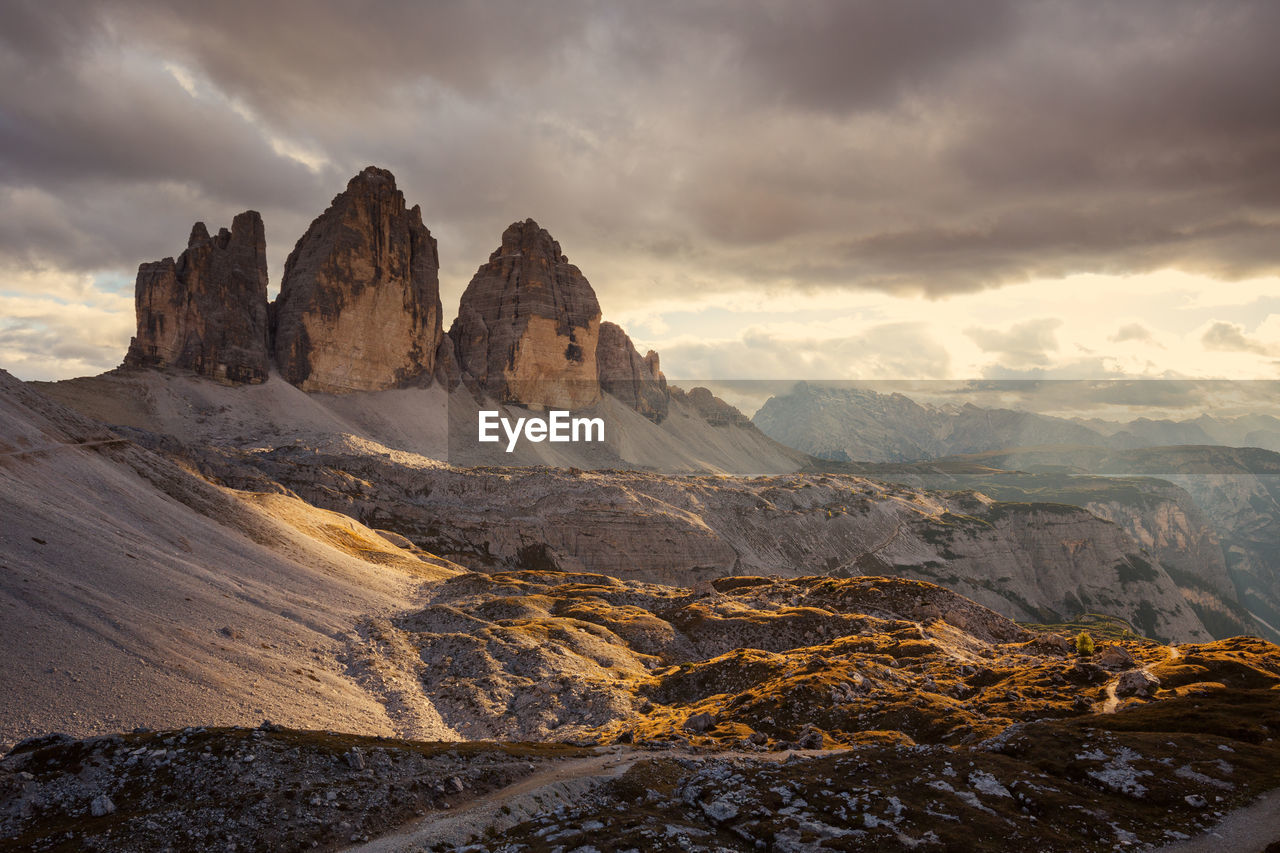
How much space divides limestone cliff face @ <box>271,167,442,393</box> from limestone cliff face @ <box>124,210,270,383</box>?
8127 millimetres

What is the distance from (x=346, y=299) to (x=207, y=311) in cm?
3174

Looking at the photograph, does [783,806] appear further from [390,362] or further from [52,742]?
[390,362]

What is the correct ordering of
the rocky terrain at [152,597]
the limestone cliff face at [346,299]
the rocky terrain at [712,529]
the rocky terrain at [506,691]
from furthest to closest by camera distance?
the limestone cliff face at [346,299]
the rocky terrain at [712,529]
the rocky terrain at [152,597]
the rocky terrain at [506,691]

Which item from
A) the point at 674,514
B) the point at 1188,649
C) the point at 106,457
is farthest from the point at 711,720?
the point at 674,514

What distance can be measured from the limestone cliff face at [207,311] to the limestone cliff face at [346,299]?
8.13m

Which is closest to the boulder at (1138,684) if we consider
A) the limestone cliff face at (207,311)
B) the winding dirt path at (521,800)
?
the winding dirt path at (521,800)

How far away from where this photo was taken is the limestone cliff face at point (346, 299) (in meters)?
183

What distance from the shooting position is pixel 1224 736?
92.6ft

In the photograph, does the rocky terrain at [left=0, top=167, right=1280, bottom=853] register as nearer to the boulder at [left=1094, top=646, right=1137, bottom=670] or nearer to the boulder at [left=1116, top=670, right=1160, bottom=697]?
the boulder at [left=1116, top=670, right=1160, bottom=697]

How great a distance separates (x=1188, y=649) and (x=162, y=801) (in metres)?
58.4

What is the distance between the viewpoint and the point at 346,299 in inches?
7372

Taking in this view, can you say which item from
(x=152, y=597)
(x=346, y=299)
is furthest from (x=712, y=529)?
(x=346, y=299)

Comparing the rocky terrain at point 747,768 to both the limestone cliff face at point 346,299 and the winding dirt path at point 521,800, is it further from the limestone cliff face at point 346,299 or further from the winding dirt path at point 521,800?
the limestone cliff face at point 346,299

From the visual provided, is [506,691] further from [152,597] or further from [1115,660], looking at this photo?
[1115,660]
